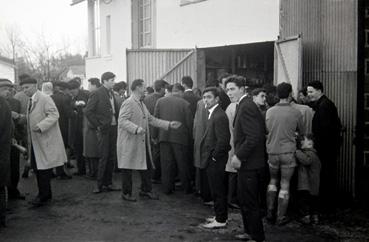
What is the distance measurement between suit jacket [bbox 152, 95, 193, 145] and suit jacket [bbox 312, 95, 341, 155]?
253cm

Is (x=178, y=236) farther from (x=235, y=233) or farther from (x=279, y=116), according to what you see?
(x=279, y=116)

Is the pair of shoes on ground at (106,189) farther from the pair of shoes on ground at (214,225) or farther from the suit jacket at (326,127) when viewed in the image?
the suit jacket at (326,127)

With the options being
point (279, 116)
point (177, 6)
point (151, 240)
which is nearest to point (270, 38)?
point (177, 6)

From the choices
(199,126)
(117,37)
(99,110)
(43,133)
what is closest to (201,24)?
(117,37)

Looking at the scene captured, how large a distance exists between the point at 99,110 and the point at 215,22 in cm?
523

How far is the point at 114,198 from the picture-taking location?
28.2 feet

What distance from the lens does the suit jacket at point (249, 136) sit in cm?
579

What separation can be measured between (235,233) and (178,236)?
30.6 inches

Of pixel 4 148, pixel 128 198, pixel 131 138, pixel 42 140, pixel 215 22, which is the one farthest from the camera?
pixel 215 22

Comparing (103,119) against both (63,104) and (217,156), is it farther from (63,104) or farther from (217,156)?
(217,156)

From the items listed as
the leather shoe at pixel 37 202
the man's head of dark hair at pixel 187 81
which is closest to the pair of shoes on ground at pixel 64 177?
the leather shoe at pixel 37 202

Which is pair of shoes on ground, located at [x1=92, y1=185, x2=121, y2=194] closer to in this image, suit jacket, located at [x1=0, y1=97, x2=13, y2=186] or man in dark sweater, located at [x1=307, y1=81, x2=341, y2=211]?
suit jacket, located at [x1=0, y1=97, x2=13, y2=186]

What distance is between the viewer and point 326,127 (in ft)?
24.1

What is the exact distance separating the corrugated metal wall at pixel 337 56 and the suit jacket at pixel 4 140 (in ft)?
17.2
